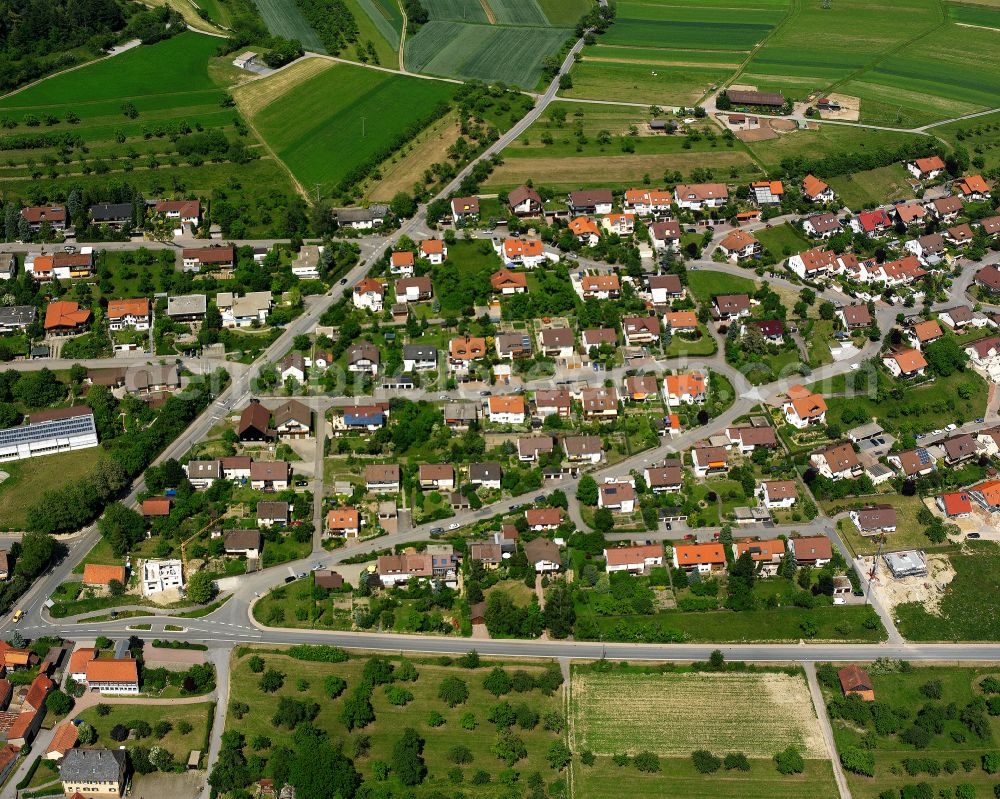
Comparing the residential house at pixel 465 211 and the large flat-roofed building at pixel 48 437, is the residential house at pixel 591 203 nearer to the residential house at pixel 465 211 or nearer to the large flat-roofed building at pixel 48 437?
the residential house at pixel 465 211

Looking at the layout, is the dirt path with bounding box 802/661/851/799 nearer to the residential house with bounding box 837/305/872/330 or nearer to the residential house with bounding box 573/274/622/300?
the residential house with bounding box 837/305/872/330

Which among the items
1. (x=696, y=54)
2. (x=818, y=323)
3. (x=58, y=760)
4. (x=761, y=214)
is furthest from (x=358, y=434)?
(x=696, y=54)

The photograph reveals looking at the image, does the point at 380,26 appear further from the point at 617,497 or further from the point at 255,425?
the point at 617,497

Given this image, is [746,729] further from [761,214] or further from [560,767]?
[761,214]

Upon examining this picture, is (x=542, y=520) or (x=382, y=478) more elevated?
(x=382, y=478)

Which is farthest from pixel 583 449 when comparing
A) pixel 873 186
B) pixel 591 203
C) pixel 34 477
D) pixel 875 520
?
pixel 873 186

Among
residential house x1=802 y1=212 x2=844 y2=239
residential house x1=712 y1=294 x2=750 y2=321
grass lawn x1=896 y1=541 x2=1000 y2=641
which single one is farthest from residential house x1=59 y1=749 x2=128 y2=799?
residential house x1=802 y1=212 x2=844 y2=239
